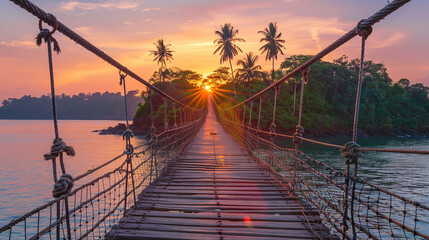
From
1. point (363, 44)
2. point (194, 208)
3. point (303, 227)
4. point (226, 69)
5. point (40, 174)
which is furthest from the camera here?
point (226, 69)

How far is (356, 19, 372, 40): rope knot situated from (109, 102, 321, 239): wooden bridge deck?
6.04 ft

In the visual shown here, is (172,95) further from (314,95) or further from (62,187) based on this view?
(62,187)

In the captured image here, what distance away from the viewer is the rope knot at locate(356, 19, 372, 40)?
216 cm

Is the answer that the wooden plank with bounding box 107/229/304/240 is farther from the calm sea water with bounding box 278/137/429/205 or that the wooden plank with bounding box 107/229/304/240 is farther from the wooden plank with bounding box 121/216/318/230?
the calm sea water with bounding box 278/137/429/205

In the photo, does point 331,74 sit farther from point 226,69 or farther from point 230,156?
point 230,156

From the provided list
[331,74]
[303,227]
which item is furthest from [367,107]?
[303,227]

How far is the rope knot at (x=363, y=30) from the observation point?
7.10 ft

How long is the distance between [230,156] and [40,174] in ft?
71.5

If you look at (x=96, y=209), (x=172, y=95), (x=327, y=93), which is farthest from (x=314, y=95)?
(x=96, y=209)

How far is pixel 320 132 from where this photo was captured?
47.9 m

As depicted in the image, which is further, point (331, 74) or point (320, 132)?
point (331, 74)

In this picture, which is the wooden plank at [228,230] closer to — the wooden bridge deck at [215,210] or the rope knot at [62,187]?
the wooden bridge deck at [215,210]

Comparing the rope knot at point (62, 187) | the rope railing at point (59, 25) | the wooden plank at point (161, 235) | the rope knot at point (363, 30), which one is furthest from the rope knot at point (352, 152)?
the rope railing at point (59, 25)

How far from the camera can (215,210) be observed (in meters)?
3.35
